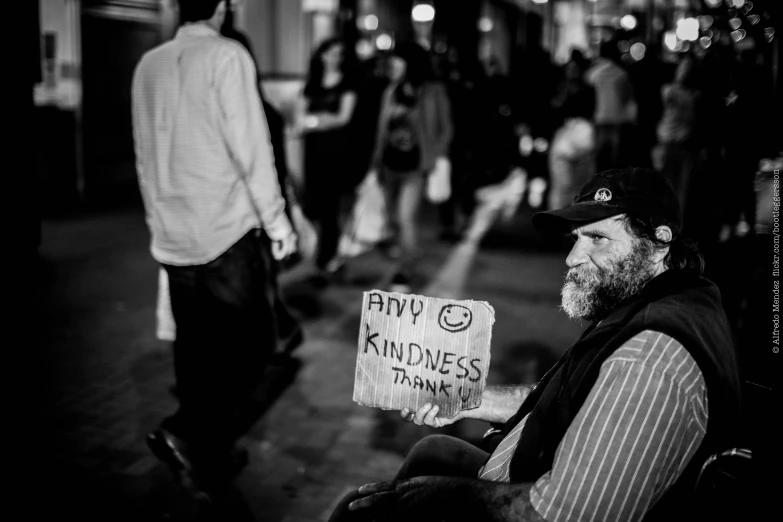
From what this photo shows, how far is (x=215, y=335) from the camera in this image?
3879 mm

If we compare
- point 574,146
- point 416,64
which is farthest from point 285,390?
point 574,146

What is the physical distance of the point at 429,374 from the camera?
2377 millimetres

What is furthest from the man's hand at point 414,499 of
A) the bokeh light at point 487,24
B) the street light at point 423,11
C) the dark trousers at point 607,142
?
the bokeh light at point 487,24

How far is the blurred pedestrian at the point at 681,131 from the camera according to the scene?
9.54 m

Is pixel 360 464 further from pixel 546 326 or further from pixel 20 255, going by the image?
pixel 20 255

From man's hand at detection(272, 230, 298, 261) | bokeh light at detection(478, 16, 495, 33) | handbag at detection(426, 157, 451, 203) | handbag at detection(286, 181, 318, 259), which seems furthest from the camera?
bokeh light at detection(478, 16, 495, 33)

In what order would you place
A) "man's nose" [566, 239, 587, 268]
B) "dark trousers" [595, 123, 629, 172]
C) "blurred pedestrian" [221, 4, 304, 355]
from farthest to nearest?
"dark trousers" [595, 123, 629, 172] < "blurred pedestrian" [221, 4, 304, 355] < "man's nose" [566, 239, 587, 268]

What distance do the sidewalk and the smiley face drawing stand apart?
1.72 m

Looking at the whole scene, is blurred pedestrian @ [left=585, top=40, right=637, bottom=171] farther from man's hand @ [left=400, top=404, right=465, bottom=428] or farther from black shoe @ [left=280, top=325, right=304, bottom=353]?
man's hand @ [left=400, top=404, right=465, bottom=428]

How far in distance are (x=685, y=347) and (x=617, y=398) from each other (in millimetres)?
192

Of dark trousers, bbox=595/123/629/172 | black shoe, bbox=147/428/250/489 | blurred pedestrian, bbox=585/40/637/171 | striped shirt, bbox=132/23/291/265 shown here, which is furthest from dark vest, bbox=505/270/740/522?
dark trousers, bbox=595/123/629/172

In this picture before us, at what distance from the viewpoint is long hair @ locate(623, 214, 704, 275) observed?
2129mm

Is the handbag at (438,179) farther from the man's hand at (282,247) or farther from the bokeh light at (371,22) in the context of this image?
the bokeh light at (371,22)

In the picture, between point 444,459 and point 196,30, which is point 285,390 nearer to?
point 196,30
